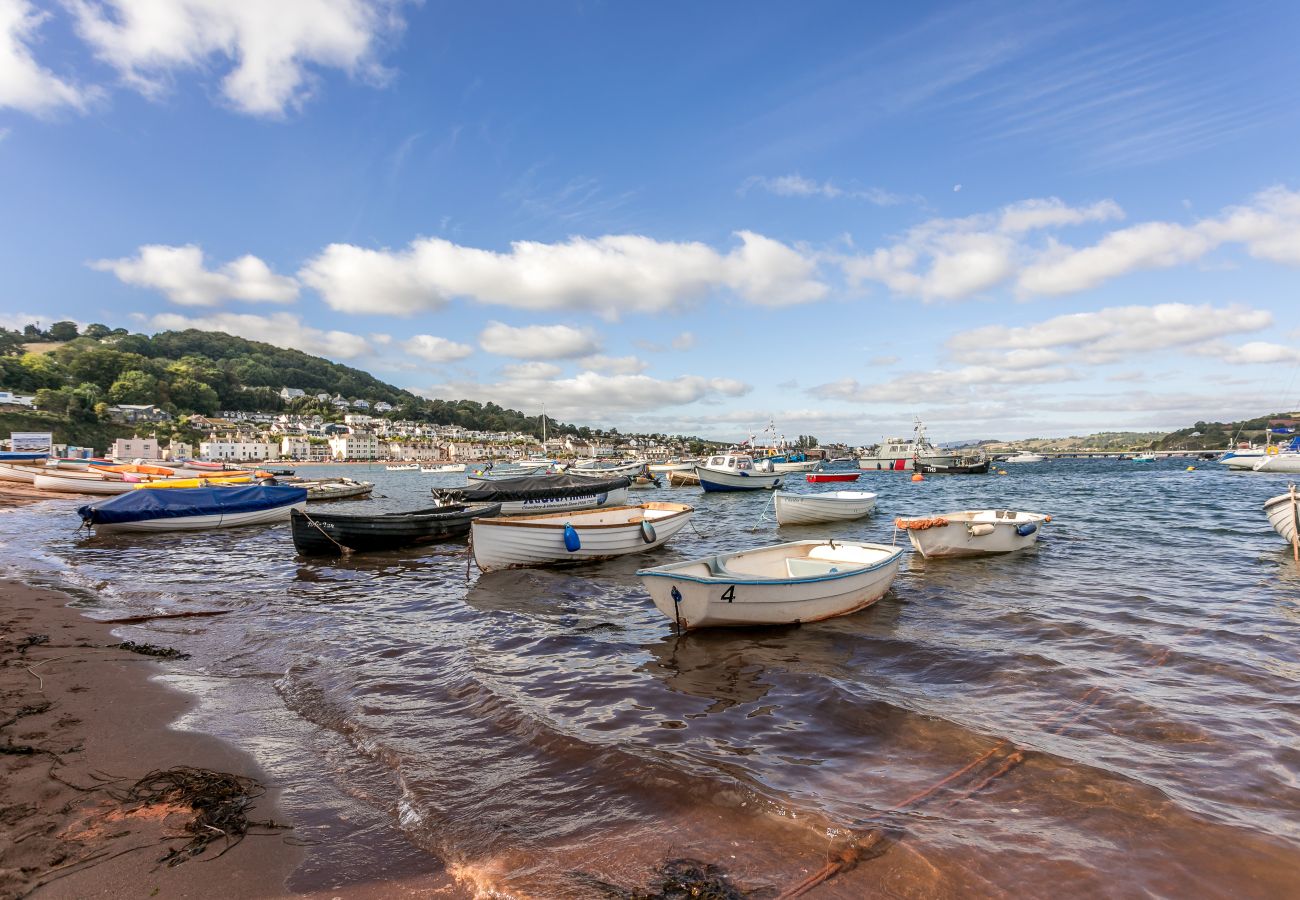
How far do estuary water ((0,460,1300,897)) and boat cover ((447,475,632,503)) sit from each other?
36.6 feet

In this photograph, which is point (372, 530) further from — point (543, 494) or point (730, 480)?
point (730, 480)

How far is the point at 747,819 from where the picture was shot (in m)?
4.79

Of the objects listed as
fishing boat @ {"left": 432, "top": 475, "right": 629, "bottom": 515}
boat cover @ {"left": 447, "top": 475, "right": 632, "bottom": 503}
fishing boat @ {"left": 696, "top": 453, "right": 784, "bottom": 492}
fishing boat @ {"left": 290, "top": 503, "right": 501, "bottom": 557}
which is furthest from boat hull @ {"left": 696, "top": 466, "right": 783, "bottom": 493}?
fishing boat @ {"left": 290, "top": 503, "right": 501, "bottom": 557}

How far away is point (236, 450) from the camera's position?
145125 mm

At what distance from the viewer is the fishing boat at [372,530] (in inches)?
685

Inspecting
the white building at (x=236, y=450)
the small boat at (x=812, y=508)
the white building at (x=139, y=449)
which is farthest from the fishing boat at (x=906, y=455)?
the white building at (x=236, y=450)

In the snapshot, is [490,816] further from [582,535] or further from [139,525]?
[139,525]

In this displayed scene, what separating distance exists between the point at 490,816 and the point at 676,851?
61.1 inches

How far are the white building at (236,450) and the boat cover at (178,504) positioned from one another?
461 feet

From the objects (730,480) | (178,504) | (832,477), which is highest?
(178,504)

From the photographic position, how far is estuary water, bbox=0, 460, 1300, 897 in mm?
4316

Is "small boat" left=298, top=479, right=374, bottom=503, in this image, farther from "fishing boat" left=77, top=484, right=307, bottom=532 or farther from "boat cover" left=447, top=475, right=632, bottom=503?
"boat cover" left=447, top=475, right=632, bottom=503

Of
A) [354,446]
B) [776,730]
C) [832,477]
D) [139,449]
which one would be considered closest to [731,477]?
[832,477]

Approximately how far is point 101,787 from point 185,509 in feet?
73.2
